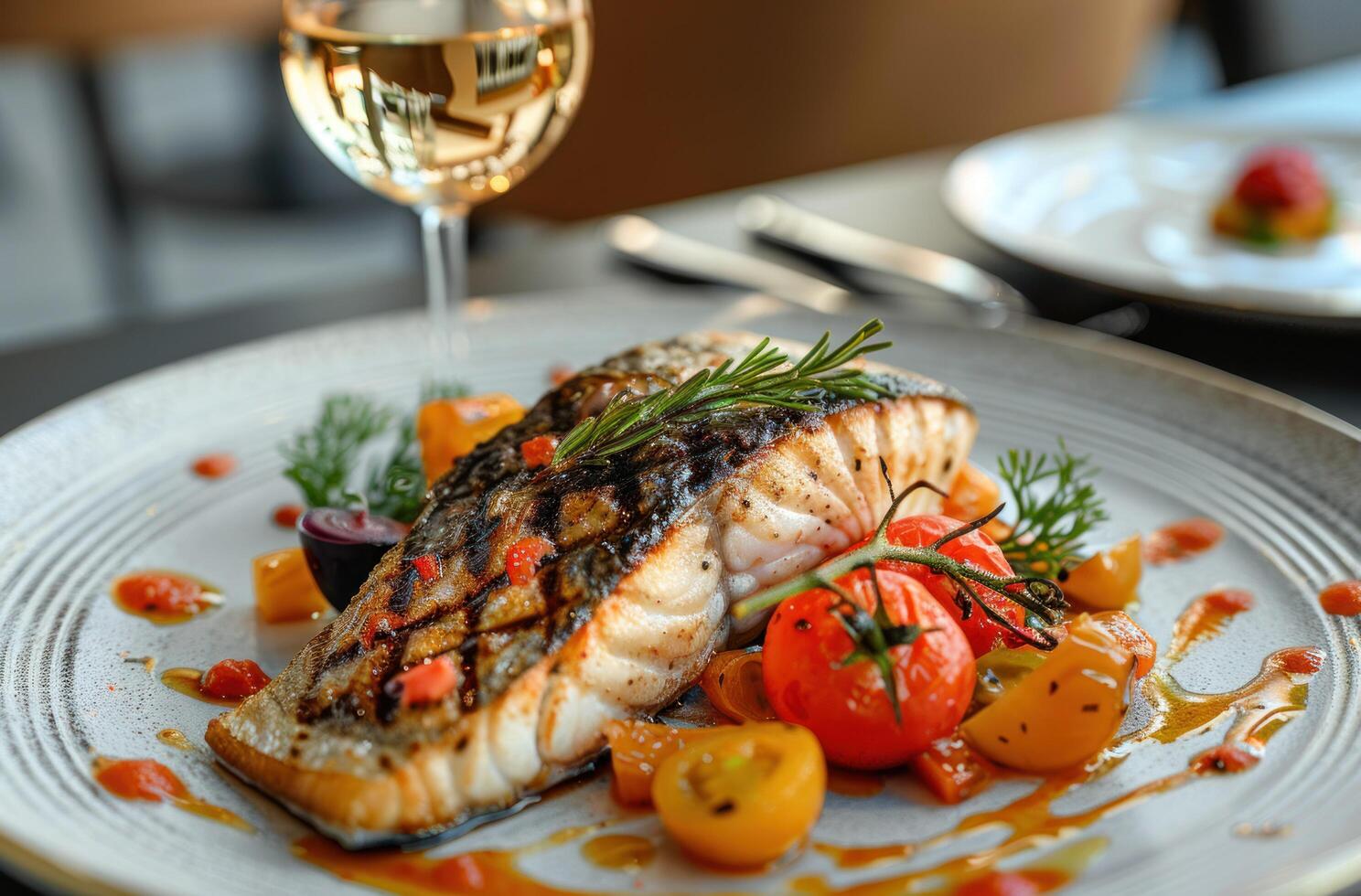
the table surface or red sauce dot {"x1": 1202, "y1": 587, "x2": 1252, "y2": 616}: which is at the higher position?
the table surface

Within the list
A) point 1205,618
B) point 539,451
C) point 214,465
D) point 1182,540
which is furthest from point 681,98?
point 1205,618

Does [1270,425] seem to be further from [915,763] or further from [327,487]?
[327,487]

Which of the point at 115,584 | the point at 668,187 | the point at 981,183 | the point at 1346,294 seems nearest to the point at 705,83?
the point at 668,187

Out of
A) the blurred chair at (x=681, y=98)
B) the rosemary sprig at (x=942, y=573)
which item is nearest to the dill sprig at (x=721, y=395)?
the rosemary sprig at (x=942, y=573)

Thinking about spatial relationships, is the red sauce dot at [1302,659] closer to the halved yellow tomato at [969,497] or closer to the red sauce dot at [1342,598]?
the red sauce dot at [1342,598]

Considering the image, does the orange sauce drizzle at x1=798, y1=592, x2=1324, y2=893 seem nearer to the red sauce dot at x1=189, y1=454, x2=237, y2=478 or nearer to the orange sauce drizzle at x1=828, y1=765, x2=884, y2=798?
the orange sauce drizzle at x1=828, y1=765, x2=884, y2=798

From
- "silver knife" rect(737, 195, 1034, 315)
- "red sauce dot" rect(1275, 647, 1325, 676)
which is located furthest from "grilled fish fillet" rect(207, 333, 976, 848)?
"silver knife" rect(737, 195, 1034, 315)
